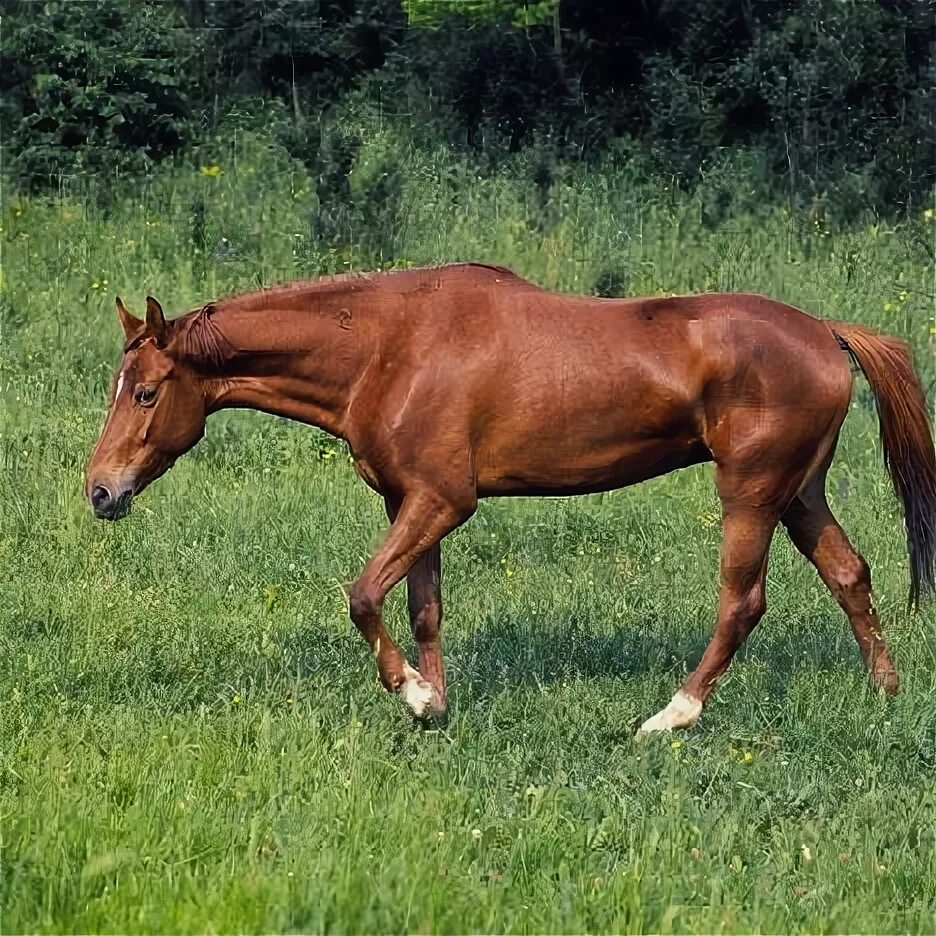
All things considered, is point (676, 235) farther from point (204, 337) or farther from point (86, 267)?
point (204, 337)

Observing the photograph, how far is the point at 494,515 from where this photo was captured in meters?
9.13

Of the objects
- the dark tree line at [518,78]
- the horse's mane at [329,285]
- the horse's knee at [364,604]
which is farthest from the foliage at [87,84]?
the horse's knee at [364,604]

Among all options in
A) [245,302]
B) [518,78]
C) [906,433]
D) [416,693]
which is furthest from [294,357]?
A: [518,78]

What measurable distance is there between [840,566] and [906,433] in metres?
0.61

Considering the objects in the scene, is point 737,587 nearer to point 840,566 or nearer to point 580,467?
point 840,566

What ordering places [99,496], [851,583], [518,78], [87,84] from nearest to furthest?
[99,496] < [851,583] < [87,84] < [518,78]

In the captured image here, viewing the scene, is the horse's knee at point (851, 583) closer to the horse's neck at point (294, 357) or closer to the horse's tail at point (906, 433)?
the horse's tail at point (906, 433)

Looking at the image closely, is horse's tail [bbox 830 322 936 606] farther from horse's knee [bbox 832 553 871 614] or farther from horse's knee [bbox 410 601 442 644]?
horse's knee [bbox 410 601 442 644]

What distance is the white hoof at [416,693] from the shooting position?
600 cm

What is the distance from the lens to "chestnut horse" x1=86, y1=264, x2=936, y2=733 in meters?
6.00

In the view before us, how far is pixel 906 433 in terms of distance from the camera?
674cm

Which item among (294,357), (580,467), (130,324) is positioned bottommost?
(580,467)

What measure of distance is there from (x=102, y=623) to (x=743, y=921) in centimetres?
382

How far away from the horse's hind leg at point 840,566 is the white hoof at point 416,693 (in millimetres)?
1728
